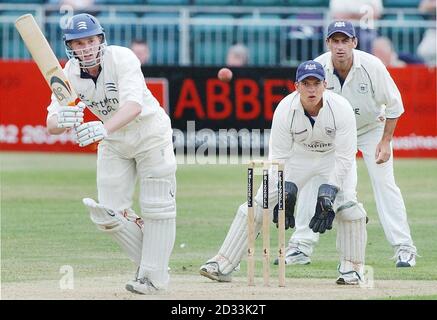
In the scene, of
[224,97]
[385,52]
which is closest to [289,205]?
[224,97]

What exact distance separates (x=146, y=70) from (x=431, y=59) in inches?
175

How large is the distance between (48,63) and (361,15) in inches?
445

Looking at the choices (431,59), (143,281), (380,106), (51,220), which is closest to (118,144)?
(143,281)

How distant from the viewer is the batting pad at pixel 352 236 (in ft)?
30.8

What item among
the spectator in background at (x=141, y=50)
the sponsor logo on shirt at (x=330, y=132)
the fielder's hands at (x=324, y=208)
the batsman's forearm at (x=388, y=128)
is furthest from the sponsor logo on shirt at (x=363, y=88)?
the spectator in background at (x=141, y=50)

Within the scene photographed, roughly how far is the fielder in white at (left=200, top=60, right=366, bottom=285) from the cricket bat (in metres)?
1.64

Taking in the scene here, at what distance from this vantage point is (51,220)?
1344cm

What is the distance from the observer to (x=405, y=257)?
34.8 feet

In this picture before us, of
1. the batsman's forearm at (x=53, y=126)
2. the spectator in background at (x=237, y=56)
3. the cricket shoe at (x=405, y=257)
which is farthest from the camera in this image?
the spectator in background at (x=237, y=56)

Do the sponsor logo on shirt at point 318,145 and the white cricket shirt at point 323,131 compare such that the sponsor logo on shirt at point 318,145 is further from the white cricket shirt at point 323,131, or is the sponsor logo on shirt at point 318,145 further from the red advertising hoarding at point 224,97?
the red advertising hoarding at point 224,97

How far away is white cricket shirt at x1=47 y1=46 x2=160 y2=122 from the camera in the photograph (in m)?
8.58

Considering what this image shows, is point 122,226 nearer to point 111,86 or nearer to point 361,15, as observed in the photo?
point 111,86

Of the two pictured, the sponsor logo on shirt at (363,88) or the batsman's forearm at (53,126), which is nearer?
the batsman's forearm at (53,126)
